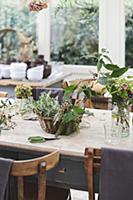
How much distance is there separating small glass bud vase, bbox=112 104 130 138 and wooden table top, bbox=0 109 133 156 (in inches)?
2.0

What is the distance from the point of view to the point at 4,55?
572 cm

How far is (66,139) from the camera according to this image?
2289mm

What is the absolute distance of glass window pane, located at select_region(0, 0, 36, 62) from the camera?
18.7ft

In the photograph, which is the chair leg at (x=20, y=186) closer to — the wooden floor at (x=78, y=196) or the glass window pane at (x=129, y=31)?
the wooden floor at (x=78, y=196)

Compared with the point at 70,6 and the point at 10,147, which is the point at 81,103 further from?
the point at 70,6

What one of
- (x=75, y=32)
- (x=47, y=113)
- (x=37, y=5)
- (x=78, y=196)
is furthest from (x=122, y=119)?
(x=75, y=32)

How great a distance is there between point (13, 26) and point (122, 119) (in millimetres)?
3916

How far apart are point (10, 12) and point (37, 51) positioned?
78 centimetres

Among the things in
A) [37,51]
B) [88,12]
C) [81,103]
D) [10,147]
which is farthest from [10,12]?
[10,147]

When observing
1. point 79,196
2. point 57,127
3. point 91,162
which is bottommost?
point 79,196

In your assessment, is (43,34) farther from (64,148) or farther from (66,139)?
(64,148)

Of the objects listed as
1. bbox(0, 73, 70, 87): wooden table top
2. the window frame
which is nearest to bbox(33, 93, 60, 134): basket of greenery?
bbox(0, 73, 70, 87): wooden table top

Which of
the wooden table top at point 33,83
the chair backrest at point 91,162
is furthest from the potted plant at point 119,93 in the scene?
the wooden table top at point 33,83

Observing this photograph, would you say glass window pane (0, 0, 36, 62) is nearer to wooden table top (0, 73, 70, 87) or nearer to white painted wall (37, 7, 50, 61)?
white painted wall (37, 7, 50, 61)
